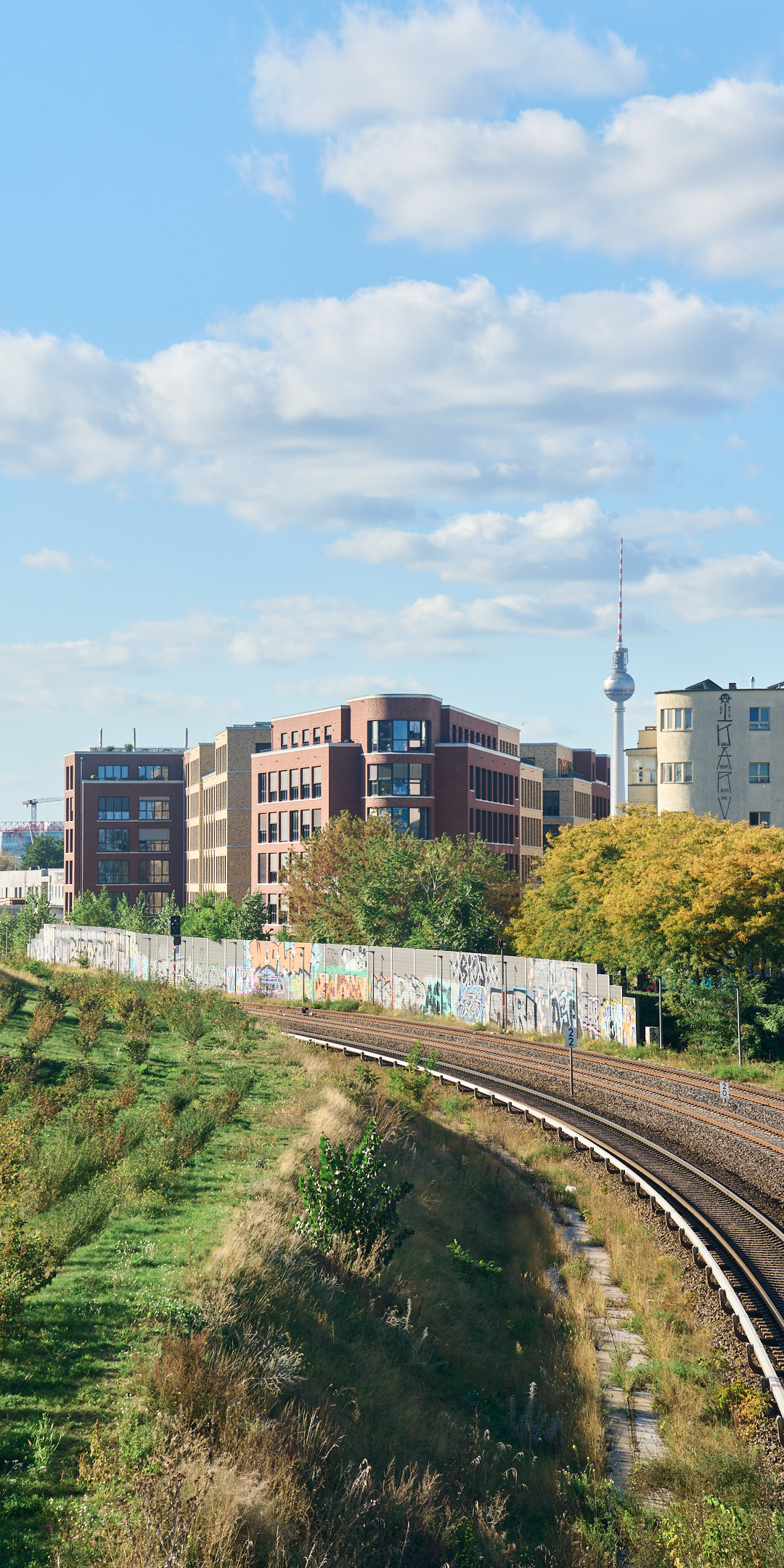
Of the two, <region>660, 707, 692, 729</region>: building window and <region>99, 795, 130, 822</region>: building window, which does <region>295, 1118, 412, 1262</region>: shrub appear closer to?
<region>660, 707, 692, 729</region>: building window

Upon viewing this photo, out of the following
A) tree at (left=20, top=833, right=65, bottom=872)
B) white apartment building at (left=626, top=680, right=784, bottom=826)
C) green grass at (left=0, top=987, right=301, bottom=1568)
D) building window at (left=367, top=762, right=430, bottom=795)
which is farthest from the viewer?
tree at (left=20, top=833, right=65, bottom=872)

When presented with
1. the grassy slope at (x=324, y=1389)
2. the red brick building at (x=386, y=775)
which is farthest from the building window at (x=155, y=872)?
the grassy slope at (x=324, y=1389)

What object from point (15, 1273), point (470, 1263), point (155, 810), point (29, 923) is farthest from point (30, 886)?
point (15, 1273)

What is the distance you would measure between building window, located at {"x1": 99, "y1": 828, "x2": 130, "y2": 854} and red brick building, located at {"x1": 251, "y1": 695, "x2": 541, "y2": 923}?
149 feet

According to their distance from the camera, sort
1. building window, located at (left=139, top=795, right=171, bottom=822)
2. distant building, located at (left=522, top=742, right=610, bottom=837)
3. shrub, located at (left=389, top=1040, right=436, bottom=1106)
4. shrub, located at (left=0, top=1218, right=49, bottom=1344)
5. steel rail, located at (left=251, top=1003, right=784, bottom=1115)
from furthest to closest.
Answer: building window, located at (left=139, top=795, right=171, bottom=822)
distant building, located at (left=522, top=742, right=610, bottom=837)
steel rail, located at (left=251, top=1003, right=784, bottom=1115)
shrub, located at (left=389, top=1040, right=436, bottom=1106)
shrub, located at (left=0, top=1218, right=49, bottom=1344)

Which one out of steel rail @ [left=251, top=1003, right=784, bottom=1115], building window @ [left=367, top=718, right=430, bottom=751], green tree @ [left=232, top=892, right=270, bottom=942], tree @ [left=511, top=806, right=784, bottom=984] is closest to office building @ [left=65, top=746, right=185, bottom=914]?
green tree @ [left=232, top=892, right=270, bottom=942]

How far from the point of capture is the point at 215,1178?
760 inches

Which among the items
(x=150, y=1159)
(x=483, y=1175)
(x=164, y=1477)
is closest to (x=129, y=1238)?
(x=150, y=1159)

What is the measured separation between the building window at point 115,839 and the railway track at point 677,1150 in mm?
90819

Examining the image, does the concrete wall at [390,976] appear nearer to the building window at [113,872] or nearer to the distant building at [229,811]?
the distant building at [229,811]

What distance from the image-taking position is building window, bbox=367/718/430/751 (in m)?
87.0

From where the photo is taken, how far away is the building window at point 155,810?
138m

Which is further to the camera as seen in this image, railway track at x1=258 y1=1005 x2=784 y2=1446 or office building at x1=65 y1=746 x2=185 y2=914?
office building at x1=65 y1=746 x2=185 y2=914

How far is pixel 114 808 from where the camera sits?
138750 millimetres
